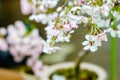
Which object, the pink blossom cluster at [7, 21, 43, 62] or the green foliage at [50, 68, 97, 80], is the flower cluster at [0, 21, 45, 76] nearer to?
the pink blossom cluster at [7, 21, 43, 62]

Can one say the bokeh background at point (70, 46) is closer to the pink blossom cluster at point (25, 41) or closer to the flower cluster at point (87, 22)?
the pink blossom cluster at point (25, 41)

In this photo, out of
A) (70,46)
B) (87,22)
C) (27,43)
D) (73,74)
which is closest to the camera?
(87,22)

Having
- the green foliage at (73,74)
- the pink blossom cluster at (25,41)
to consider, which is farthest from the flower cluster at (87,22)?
the pink blossom cluster at (25,41)

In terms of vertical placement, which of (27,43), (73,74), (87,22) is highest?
(27,43)

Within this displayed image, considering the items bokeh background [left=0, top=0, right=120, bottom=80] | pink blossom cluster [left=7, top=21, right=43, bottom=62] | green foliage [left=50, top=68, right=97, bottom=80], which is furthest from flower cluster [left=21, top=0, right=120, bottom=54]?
bokeh background [left=0, top=0, right=120, bottom=80]

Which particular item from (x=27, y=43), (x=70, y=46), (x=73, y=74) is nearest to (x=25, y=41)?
(x=27, y=43)

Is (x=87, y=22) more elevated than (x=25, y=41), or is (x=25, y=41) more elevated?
(x=25, y=41)

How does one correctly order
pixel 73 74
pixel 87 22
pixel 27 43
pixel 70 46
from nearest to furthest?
pixel 87 22 → pixel 73 74 → pixel 27 43 → pixel 70 46

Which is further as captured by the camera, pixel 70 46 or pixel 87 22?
pixel 70 46

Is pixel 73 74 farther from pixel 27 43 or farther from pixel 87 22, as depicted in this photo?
pixel 87 22
